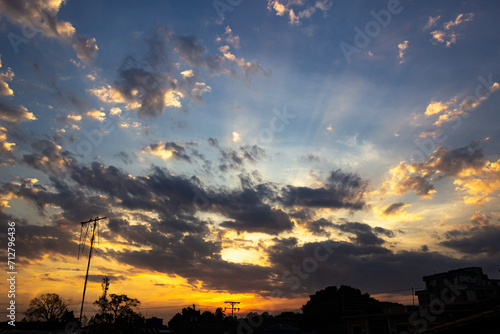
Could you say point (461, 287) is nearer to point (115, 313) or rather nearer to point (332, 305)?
point (332, 305)

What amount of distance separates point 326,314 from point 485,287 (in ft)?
117

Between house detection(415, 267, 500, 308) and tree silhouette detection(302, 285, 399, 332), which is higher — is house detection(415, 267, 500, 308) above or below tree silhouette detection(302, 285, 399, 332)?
above

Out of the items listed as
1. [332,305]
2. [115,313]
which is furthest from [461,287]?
[115,313]

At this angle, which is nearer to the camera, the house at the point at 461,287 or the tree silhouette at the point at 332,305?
the house at the point at 461,287

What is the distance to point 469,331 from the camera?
35.8 feet

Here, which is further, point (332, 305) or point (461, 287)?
point (332, 305)

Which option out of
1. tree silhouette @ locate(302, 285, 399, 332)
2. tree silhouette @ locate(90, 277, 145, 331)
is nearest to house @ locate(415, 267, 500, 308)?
tree silhouette @ locate(302, 285, 399, 332)

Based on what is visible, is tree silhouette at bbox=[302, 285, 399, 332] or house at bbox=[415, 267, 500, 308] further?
tree silhouette at bbox=[302, 285, 399, 332]

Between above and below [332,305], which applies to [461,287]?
above

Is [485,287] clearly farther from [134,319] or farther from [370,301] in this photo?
[134,319]

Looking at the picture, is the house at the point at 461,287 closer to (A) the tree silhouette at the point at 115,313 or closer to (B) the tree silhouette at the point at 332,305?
(B) the tree silhouette at the point at 332,305

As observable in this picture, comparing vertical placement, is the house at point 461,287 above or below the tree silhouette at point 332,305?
above

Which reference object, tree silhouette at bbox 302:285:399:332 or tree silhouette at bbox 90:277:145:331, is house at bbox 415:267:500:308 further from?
tree silhouette at bbox 90:277:145:331

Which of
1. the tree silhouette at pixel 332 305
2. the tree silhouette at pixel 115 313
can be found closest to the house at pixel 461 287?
the tree silhouette at pixel 332 305
